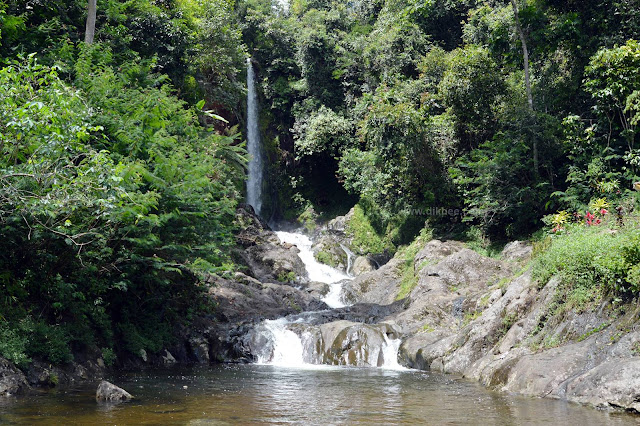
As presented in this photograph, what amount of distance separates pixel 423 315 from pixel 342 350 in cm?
296

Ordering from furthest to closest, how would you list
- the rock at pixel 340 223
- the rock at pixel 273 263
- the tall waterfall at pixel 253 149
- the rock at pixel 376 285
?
the tall waterfall at pixel 253 149 → the rock at pixel 340 223 → the rock at pixel 273 263 → the rock at pixel 376 285

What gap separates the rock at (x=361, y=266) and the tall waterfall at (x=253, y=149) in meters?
9.30

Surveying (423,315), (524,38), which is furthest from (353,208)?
(423,315)

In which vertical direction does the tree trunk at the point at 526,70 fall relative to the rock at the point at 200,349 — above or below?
above

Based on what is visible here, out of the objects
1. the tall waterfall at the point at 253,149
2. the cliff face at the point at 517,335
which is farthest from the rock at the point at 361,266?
the tall waterfall at the point at 253,149

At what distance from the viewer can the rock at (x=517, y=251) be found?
20031 mm

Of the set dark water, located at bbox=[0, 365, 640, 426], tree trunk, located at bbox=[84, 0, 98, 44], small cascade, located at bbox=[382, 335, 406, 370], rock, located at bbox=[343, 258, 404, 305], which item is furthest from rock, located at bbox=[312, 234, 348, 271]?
dark water, located at bbox=[0, 365, 640, 426]

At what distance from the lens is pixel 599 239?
35.4 feet

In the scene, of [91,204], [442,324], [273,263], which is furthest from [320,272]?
[91,204]

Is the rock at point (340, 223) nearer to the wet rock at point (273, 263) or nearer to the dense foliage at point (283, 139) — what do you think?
the dense foliage at point (283, 139)

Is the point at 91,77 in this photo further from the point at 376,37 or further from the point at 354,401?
the point at 376,37

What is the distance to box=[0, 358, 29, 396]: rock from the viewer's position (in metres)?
9.29

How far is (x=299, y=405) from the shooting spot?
8.77 m

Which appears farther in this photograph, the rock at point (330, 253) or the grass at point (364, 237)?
the grass at point (364, 237)
